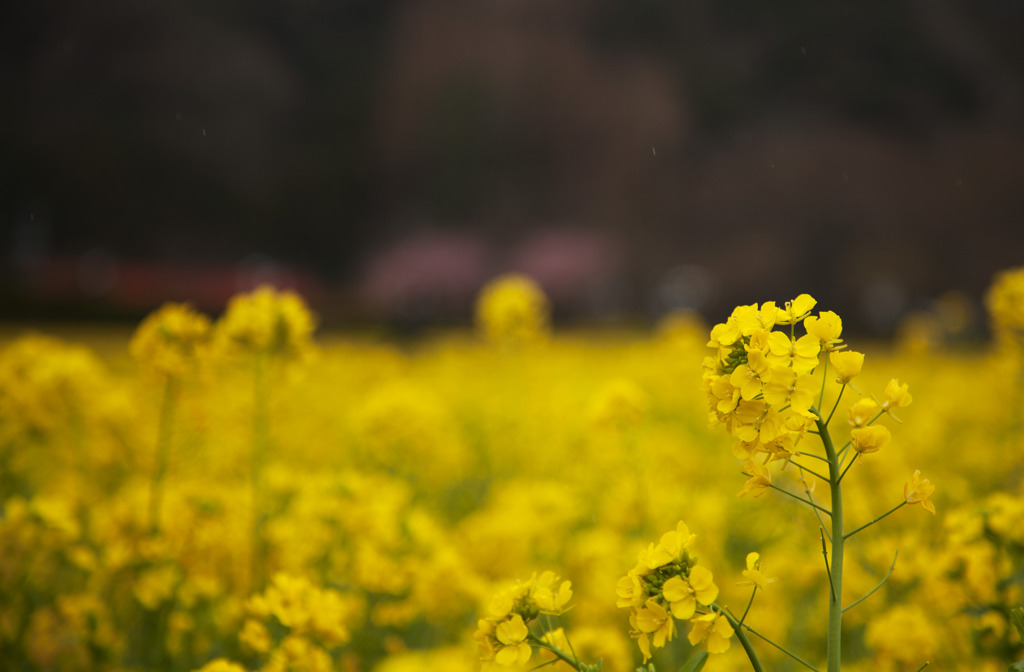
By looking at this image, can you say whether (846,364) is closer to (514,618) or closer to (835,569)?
(835,569)

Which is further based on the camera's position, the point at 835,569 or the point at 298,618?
the point at 298,618

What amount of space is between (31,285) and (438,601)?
346 cm

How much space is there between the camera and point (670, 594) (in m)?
0.55

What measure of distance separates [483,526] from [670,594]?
1393 millimetres

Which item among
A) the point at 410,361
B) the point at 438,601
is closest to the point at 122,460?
the point at 438,601

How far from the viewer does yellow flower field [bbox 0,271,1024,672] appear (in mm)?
592

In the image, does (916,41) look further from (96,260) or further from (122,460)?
(96,260)

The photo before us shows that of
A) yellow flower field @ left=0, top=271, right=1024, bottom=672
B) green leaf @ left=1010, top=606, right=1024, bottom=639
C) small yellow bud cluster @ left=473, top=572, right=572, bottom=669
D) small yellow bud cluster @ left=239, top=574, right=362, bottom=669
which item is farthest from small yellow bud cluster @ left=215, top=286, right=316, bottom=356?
green leaf @ left=1010, top=606, right=1024, bottom=639

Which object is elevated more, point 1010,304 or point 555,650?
point 1010,304

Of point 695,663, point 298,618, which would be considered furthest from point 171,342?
point 695,663

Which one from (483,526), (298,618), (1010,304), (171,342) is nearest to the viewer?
(298,618)

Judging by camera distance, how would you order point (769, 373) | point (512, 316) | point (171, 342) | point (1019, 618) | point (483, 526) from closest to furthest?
1. point (769, 373)
2. point (1019, 618)
3. point (171, 342)
4. point (483, 526)
5. point (512, 316)

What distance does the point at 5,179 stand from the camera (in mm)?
3242

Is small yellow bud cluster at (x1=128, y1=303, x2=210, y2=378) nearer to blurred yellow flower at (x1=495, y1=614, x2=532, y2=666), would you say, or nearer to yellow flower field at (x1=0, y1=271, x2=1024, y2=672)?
yellow flower field at (x1=0, y1=271, x2=1024, y2=672)
